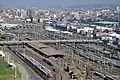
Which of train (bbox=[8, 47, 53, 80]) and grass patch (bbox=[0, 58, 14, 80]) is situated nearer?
grass patch (bbox=[0, 58, 14, 80])

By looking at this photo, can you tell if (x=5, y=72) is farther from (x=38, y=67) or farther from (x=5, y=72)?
(x=38, y=67)

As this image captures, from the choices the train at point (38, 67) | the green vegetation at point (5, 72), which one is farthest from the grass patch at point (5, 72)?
the train at point (38, 67)

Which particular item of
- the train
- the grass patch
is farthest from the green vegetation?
the train

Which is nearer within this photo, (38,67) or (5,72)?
(5,72)

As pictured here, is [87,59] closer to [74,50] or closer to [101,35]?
[74,50]

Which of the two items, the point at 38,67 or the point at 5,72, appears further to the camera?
the point at 38,67

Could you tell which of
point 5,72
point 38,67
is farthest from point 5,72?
point 38,67

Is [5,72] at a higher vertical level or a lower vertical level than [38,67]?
higher

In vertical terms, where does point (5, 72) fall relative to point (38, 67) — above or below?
above

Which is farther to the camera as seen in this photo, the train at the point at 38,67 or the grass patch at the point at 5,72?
the train at the point at 38,67

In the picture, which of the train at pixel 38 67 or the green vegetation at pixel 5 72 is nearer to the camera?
the green vegetation at pixel 5 72

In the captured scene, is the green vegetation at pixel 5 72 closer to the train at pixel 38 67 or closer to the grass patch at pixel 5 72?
the grass patch at pixel 5 72

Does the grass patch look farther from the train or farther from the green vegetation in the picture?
the train
